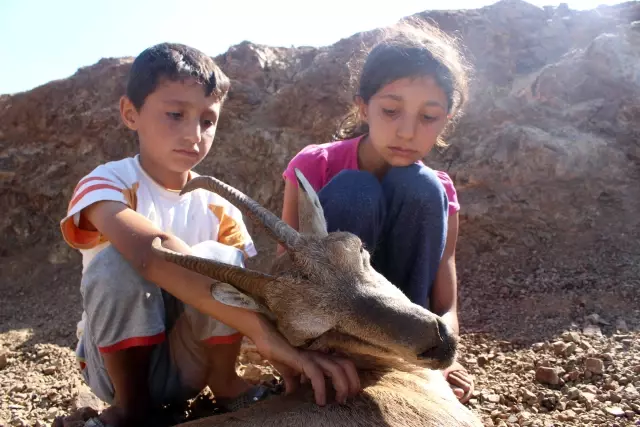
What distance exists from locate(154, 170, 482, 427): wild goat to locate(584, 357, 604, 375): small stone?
1.16 meters

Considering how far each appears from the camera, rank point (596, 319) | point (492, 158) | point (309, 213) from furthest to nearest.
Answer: point (492, 158) < point (596, 319) < point (309, 213)

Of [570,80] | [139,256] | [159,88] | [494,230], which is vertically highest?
[159,88]

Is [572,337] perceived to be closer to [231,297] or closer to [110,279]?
[231,297]

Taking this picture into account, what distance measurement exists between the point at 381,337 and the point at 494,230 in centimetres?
362

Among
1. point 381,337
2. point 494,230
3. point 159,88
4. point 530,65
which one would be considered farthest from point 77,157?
point 381,337

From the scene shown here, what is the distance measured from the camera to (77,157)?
7.91 m

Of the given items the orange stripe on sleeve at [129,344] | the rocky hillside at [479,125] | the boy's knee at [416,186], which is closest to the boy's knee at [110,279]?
the orange stripe on sleeve at [129,344]

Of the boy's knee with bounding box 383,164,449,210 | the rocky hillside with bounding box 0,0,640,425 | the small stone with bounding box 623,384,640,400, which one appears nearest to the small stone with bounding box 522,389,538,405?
the rocky hillside with bounding box 0,0,640,425

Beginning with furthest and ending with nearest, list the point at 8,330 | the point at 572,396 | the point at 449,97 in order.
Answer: the point at 8,330 → the point at 449,97 → the point at 572,396

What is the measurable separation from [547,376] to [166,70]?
2925 mm

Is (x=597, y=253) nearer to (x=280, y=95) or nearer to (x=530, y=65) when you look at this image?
(x=530, y=65)

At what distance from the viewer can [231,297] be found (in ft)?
7.79

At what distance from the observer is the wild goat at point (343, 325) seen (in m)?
2.14

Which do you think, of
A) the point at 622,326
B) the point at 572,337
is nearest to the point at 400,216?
the point at 572,337
